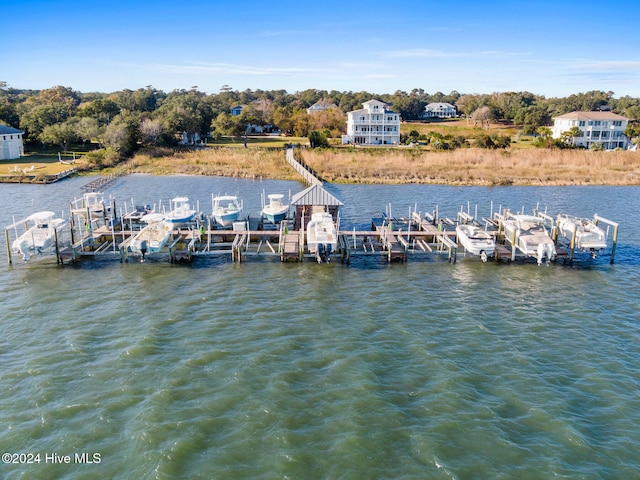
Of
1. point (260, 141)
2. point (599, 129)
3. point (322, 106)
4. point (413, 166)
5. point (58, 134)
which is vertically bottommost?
point (413, 166)

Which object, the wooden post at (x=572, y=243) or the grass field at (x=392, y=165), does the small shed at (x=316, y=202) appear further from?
the grass field at (x=392, y=165)

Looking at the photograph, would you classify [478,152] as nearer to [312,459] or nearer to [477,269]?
[477,269]

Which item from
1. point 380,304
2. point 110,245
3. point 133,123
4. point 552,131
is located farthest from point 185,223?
point 552,131

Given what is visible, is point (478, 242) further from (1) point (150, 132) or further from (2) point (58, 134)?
(2) point (58, 134)

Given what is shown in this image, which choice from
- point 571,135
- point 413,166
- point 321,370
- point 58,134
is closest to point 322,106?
point 571,135

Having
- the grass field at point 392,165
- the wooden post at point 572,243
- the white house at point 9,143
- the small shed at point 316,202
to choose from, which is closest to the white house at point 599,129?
the grass field at point 392,165
